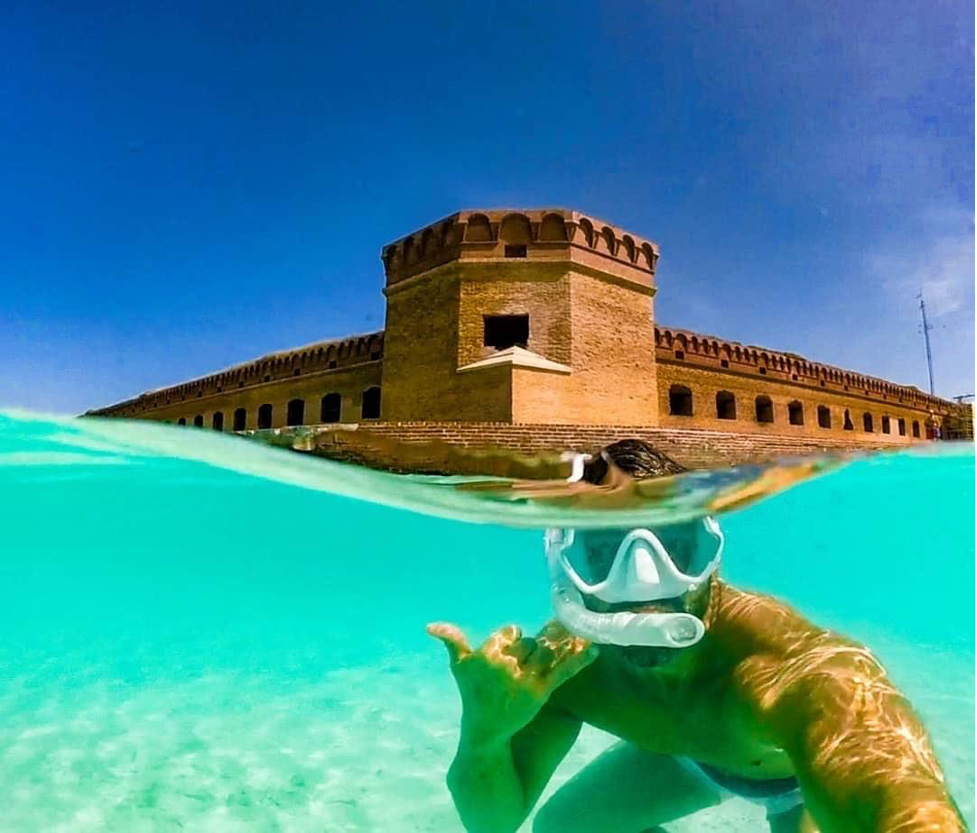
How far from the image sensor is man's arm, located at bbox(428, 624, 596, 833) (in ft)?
7.48

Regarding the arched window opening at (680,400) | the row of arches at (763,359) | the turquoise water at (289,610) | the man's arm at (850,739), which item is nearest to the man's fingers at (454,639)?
the man's arm at (850,739)

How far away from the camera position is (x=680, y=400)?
27.6 meters

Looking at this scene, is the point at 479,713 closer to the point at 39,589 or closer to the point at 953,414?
the point at 39,589

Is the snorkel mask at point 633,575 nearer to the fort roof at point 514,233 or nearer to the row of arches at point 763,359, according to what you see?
the fort roof at point 514,233

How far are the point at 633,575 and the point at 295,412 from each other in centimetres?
2796

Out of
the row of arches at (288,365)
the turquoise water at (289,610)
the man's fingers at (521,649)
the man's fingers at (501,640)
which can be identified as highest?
the row of arches at (288,365)

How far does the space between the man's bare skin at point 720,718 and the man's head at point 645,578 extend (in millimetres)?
112

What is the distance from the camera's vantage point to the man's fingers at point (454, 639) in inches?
88.1

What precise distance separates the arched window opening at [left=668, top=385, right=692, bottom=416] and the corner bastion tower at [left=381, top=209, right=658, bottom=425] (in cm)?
280

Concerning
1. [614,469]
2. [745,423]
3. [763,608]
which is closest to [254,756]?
[614,469]

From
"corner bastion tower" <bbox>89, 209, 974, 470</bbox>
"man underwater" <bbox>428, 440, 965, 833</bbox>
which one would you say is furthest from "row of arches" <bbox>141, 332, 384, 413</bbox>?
"man underwater" <bbox>428, 440, 965, 833</bbox>

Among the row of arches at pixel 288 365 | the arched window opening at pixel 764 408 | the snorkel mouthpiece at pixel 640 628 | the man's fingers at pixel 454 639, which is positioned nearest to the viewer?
the man's fingers at pixel 454 639


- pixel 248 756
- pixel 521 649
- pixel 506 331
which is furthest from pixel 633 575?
pixel 506 331

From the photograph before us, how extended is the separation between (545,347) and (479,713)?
66.7ft
